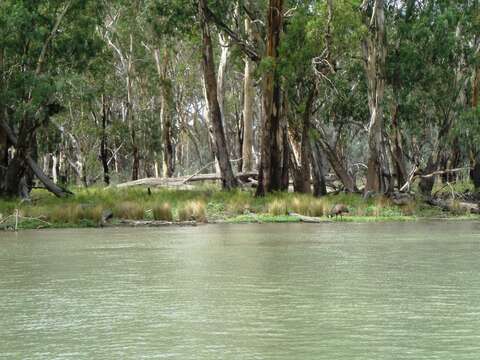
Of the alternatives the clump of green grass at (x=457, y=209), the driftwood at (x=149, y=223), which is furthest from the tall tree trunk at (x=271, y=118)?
the driftwood at (x=149, y=223)

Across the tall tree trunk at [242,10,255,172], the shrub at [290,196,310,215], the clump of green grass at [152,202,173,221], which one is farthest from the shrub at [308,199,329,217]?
the tall tree trunk at [242,10,255,172]

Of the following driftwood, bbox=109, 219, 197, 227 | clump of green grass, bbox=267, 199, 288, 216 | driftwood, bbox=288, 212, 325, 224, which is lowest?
driftwood, bbox=288, 212, 325, 224

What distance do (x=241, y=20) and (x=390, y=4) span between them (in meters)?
8.17

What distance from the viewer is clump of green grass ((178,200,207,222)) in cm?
2445

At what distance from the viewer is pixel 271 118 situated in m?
30.9

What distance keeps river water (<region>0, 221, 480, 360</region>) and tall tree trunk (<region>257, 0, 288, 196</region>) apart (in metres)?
14.9

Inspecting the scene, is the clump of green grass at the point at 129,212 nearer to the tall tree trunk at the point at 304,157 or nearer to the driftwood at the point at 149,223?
the driftwood at the point at 149,223

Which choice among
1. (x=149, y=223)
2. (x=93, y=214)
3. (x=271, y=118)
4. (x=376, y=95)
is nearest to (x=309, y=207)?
(x=149, y=223)

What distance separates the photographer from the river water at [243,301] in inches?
247

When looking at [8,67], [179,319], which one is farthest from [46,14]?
[179,319]

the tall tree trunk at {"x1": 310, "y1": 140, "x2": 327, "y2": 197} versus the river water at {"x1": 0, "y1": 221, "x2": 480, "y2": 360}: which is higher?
the tall tree trunk at {"x1": 310, "y1": 140, "x2": 327, "y2": 197}

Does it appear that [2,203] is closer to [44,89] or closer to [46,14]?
[44,89]

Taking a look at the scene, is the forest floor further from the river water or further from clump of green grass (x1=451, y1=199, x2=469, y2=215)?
the river water

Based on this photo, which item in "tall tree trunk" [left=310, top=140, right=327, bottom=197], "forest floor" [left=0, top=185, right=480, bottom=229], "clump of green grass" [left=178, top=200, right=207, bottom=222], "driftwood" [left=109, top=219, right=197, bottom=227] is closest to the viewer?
"driftwood" [left=109, top=219, right=197, bottom=227]
